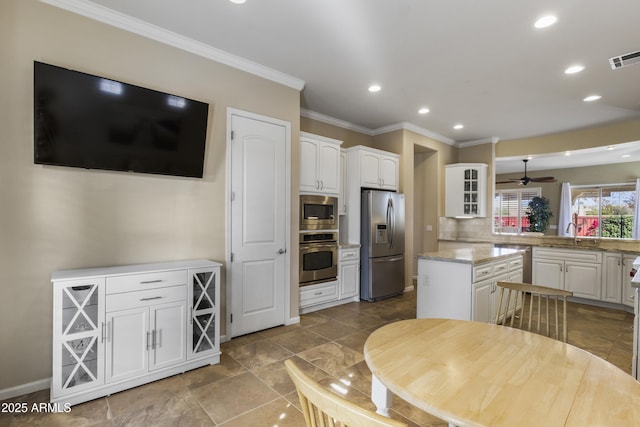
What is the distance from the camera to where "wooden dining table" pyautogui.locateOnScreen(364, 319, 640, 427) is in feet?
2.84

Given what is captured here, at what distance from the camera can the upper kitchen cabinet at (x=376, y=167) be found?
464 cm

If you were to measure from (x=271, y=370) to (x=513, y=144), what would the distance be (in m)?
5.97

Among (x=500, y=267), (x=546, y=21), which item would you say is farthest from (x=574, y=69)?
(x=500, y=267)

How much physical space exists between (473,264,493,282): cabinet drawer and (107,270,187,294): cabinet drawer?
2.66 m

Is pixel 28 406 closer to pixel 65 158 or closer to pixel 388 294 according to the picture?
pixel 65 158

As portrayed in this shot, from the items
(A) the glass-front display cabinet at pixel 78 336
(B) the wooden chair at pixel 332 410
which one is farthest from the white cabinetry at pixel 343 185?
(B) the wooden chair at pixel 332 410

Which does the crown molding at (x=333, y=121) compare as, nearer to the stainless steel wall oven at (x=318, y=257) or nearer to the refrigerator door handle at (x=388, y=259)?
the stainless steel wall oven at (x=318, y=257)

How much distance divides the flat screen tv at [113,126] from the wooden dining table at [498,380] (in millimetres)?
2281

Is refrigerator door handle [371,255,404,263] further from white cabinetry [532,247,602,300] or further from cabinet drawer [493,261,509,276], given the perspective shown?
white cabinetry [532,247,602,300]

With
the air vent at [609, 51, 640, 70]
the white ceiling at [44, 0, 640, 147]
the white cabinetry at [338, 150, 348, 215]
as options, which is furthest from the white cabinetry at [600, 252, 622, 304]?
the white cabinetry at [338, 150, 348, 215]

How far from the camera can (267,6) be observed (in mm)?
2318

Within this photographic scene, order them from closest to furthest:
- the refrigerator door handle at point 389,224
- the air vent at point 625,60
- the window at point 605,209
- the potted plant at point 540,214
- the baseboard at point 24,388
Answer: the baseboard at point 24,388 < the air vent at point 625,60 < the refrigerator door handle at point 389,224 < the window at point 605,209 < the potted plant at point 540,214

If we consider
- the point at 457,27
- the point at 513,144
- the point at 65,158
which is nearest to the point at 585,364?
the point at 457,27

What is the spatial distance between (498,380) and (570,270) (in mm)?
4983
